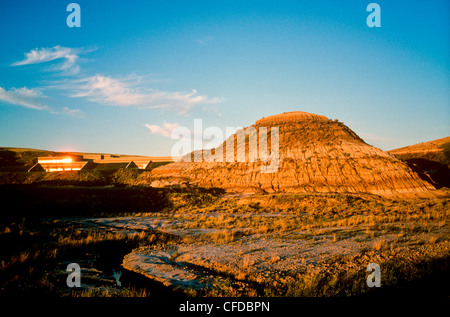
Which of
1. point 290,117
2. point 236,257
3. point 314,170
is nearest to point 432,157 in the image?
point 290,117

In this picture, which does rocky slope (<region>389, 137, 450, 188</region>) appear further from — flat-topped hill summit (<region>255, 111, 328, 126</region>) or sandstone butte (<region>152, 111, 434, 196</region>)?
flat-topped hill summit (<region>255, 111, 328, 126</region>)

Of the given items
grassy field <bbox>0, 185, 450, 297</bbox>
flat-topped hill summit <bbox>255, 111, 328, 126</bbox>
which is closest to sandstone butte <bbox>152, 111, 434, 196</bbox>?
flat-topped hill summit <bbox>255, 111, 328, 126</bbox>

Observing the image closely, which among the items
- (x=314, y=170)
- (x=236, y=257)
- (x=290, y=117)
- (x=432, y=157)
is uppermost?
(x=290, y=117)

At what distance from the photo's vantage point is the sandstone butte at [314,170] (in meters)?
39.6

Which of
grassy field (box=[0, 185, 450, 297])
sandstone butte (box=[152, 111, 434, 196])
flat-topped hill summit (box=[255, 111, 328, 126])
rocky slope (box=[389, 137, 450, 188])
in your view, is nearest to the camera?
grassy field (box=[0, 185, 450, 297])

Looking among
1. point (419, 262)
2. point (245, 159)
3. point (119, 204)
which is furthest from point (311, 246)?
point (245, 159)

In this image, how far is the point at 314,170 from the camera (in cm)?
4450

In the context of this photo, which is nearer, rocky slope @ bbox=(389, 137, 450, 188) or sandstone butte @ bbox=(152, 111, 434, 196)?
sandstone butte @ bbox=(152, 111, 434, 196)

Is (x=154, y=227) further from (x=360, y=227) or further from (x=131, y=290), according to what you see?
(x=360, y=227)

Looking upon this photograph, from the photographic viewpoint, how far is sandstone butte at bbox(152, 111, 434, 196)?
3959 centimetres

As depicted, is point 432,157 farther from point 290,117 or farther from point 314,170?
point 314,170

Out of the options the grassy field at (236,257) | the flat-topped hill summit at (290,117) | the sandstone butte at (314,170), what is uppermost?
the flat-topped hill summit at (290,117)

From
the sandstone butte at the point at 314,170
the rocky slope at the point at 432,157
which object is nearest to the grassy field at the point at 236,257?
the sandstone butte at the point at 314,170

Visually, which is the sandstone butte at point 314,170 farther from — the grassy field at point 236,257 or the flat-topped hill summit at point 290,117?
the grassy field at point 236,257
